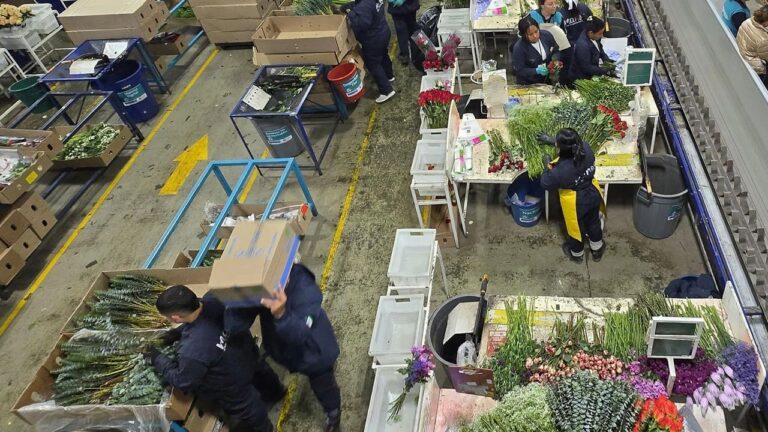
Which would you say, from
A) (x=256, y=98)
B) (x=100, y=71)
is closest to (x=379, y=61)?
(x=256, y=98)

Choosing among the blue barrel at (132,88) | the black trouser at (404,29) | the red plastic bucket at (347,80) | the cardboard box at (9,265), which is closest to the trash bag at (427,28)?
the black trouser at (404,29)

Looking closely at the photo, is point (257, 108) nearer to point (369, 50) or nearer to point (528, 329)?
point (369, 50)

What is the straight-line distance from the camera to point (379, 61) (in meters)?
7.15

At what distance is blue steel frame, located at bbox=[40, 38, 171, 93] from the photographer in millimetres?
7090

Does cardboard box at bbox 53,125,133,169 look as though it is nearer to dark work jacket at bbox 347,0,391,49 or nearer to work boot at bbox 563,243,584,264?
dark work jacket at bbox 347,0,391,49

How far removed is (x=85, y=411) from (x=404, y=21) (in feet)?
21.6

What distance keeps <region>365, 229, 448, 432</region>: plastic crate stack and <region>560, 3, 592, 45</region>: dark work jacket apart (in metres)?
3.54

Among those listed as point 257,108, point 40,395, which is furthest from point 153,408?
point 257,108

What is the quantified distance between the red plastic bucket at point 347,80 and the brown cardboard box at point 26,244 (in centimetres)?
421

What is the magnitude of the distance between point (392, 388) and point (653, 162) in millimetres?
3417

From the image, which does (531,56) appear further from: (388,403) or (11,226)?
(11,226)

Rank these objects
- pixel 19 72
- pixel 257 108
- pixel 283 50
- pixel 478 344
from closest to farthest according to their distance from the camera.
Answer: pixel 478 344 → pixel 257 108 → pixel 283 50 → pixel 19 72

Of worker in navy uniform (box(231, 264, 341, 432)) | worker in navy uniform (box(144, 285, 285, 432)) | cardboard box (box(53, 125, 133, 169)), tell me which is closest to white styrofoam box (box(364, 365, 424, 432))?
worker in navy uniform (box(231, 264, 341, 432))

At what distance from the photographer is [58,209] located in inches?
268
